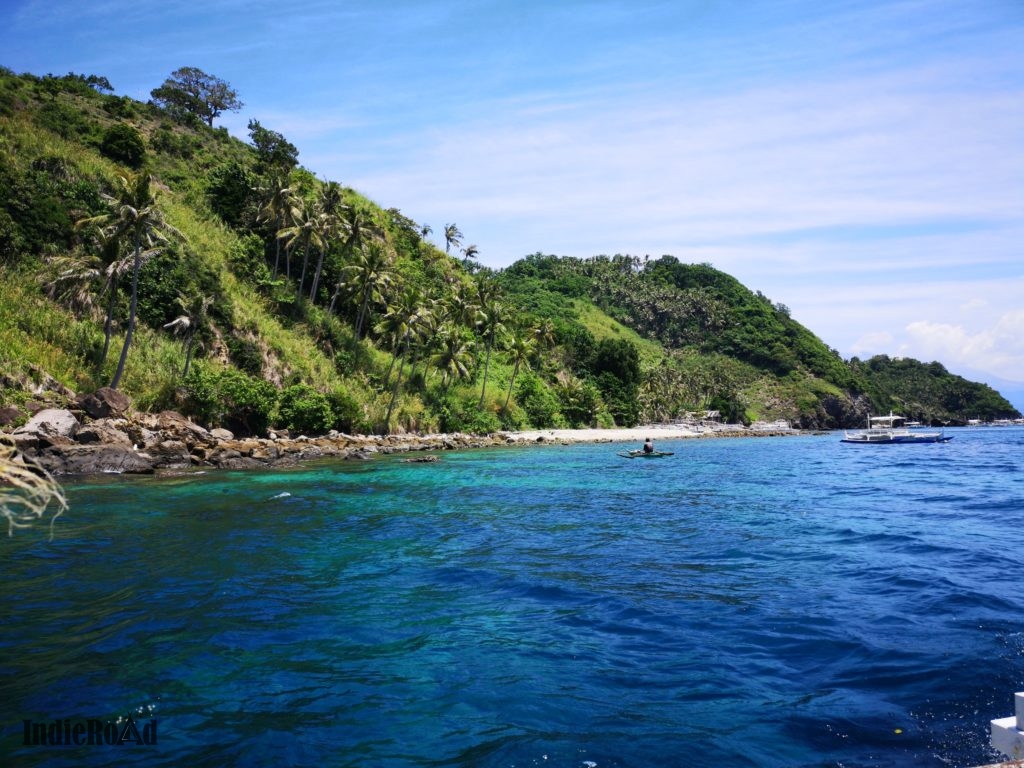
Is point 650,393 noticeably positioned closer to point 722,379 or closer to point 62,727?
point 722,379

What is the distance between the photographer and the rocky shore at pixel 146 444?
1145 inches

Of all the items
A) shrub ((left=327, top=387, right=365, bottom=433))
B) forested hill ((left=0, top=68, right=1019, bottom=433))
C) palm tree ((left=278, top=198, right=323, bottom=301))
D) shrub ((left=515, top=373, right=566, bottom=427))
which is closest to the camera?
forested hill ((left=0, top=68, right=1019, bottom=433))

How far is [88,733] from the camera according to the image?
258 inches

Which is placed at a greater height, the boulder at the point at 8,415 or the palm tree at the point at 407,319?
the palm tree at the point at 407,319

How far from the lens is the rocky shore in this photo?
29.1 meters

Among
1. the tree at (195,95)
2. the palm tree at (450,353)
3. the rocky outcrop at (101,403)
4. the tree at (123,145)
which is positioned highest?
the tree at (195,95)

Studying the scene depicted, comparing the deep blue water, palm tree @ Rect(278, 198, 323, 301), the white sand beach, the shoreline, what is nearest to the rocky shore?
the shoreline

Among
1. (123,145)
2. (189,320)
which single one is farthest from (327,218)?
(189,320)

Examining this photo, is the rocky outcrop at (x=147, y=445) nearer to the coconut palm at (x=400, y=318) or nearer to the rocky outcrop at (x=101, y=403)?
the rocky outcrop at (x=101, y=403)

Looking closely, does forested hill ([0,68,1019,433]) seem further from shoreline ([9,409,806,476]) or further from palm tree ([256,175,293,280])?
shoreline ([9,409,806,476])

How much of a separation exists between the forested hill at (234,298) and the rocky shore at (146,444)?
197 cm

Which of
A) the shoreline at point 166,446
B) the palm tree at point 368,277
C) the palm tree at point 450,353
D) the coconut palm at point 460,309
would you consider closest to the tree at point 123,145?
the palm tree at point 368,277

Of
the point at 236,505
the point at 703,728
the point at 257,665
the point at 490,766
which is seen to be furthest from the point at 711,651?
the point at 236,505

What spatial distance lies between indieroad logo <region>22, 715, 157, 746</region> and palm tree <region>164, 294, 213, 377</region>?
1547 inches
